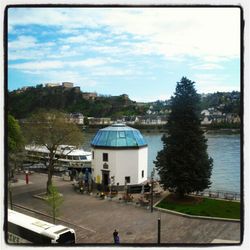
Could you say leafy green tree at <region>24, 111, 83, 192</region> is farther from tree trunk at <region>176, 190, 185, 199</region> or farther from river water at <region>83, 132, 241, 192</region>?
tree trunk at <region>176, 190, 185, 199</region>

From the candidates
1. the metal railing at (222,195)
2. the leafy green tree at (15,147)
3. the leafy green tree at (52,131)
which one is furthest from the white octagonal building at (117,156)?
the leafy green tree at (15,147)

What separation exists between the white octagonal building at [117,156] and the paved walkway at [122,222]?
892mm

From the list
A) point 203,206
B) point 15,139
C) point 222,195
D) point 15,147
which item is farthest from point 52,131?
point 222,195

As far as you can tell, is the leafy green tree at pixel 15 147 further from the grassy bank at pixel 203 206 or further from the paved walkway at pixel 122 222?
the grassy bank at pixel 203 206

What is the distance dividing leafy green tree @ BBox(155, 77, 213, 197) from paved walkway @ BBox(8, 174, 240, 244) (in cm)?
92

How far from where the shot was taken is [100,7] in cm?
384

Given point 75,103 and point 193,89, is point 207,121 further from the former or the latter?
point 75,103

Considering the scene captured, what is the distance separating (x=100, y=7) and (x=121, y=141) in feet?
15.7

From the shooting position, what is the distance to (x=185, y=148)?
7262 mm

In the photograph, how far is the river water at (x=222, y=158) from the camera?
840 centimetres

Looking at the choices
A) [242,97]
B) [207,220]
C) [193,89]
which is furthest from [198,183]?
[242,97]

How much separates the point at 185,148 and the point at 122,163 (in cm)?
162

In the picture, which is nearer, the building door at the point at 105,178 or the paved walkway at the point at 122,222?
the paved walkway at the point at 122,222

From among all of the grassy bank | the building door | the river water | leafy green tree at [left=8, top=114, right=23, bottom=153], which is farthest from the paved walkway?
the river water
